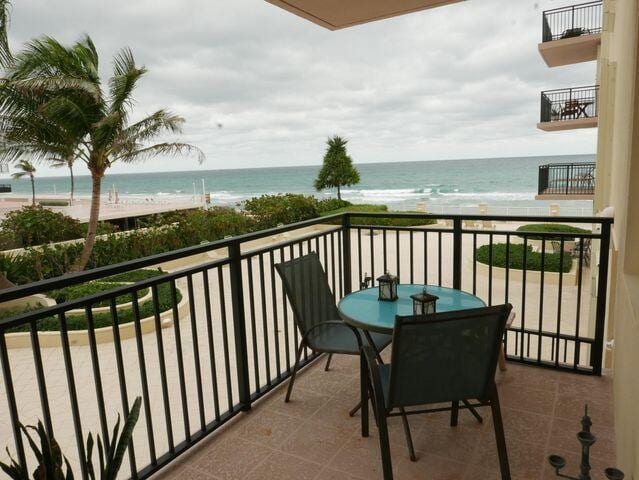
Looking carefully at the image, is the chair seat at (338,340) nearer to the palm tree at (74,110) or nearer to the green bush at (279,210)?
the palm tree at (74,110)

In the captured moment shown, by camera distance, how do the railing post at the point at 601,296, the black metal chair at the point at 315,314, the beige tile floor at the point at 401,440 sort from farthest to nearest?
1. the railing post at the point at 601,296
2. the black metal chair at the point at 315,314
3. the beige tile floor at the point at 401,440

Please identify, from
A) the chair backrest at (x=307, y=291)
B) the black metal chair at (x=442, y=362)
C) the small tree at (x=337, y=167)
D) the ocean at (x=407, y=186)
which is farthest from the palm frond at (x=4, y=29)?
the ocean at (x=407, y=186)

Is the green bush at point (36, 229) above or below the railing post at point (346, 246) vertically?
below

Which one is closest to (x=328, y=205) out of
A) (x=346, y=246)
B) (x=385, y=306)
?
(x=346, y=246)

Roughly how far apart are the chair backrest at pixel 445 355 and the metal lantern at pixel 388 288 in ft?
2.72

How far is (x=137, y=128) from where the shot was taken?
39.9ft

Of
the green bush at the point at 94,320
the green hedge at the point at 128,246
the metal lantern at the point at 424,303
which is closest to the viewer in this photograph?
the metal lantern at the point at 424,303

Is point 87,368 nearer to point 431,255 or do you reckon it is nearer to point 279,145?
point 431,255

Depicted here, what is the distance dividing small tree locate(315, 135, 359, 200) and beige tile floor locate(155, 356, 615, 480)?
19.4m

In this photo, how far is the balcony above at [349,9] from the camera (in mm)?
2453

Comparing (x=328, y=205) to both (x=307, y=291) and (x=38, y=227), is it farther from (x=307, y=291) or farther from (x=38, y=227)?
(x=307, y=291)

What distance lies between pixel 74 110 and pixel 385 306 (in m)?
10.7

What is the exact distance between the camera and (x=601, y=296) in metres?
2.91

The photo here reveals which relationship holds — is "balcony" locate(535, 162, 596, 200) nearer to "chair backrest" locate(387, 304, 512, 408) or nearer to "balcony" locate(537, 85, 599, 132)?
"balcony" locate(537, 85, 599, 132)
